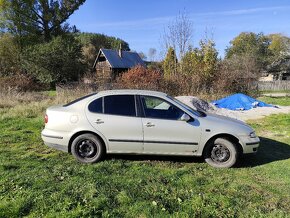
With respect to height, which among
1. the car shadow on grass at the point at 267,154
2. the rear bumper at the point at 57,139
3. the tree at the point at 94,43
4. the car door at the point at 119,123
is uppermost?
the tree at the point at 94,43

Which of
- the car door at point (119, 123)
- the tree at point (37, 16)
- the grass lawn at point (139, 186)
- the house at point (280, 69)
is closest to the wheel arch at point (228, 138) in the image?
the grass lawn at point (139, 186)

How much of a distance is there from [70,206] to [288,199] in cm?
351

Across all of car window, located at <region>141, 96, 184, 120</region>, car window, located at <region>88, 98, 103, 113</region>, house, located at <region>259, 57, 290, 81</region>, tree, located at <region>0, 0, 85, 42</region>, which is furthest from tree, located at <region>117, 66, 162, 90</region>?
house, located at <region>259, 57, 290, 81</region>

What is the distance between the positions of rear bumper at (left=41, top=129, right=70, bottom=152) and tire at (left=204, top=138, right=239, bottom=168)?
3116mm

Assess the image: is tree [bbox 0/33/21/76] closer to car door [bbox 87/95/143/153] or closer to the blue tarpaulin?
the blue tarpaulin

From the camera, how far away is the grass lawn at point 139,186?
4465mm

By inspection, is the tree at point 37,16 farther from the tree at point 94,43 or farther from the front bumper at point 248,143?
the front bumper at point 248,143

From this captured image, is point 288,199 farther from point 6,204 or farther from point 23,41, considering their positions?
point 23,41

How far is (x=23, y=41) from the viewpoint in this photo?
42844 millimetres

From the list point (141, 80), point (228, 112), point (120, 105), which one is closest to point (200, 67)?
point (141, 80)

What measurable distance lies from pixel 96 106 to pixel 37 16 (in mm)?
38474

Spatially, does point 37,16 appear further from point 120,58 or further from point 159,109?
point 159,109

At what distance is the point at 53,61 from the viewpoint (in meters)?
37.1

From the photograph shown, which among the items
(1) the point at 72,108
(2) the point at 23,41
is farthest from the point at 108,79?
(2) the point at 23,41
